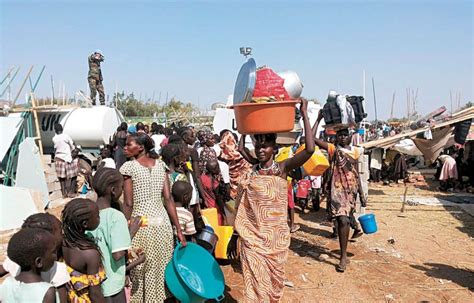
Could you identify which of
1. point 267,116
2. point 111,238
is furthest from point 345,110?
point 111,238

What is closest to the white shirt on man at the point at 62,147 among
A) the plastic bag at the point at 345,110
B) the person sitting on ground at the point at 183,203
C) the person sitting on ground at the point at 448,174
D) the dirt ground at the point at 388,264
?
the dirt ground at the point at 388,264

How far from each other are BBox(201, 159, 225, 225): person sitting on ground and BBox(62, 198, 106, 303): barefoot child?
2.95m

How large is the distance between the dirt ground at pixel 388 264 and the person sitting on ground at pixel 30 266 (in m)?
2.60

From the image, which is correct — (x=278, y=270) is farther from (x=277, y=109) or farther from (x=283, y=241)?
A: (x=277, y=109)

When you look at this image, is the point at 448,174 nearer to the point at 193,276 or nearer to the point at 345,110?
the point at 345,110

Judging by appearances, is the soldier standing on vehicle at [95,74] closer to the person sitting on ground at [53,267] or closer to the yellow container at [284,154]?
the yellow container at [284,154]

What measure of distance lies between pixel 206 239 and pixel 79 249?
1.99 metres

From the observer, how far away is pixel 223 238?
4.86 m

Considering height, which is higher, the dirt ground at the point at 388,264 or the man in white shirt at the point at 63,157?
the man in white shirt at the point at 63,157

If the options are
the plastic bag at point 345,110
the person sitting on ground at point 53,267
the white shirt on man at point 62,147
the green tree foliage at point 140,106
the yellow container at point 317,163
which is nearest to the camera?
the person sitting on ground at point 53,267

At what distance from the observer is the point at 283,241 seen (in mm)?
3281

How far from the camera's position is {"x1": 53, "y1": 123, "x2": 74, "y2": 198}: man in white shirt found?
9.06 metres

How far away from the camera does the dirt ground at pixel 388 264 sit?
4.46m

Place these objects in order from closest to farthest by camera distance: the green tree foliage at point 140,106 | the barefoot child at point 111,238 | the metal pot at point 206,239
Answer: the barefoot child at point 111,238 → the metal pot at point 206,239 → the green tree foliage at point 140,106
